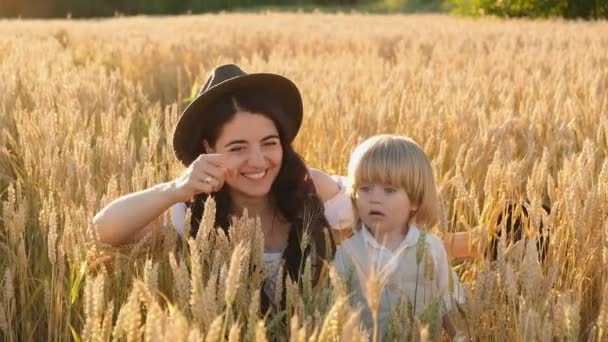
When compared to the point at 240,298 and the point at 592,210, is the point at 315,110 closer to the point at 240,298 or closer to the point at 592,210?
the point at 592,210

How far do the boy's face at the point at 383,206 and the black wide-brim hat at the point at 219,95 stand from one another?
30 centimetres

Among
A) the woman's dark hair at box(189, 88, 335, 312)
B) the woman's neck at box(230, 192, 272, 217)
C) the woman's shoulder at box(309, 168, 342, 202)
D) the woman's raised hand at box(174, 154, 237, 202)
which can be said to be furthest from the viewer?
the woman's shoulder at box(309, 168, 342, 202)

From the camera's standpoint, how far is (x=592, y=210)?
1.74 m

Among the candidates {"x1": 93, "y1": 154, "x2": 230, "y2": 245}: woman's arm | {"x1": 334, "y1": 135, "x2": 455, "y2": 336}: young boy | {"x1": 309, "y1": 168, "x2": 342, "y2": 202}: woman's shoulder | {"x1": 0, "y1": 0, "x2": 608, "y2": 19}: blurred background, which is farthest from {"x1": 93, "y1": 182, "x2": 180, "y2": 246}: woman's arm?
{"x1": 0, "y1": 0, "x2": 608, "y2": 19}: blurred background

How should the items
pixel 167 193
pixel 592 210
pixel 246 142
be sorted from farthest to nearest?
pixel 246 142
pixel 167 193
pixel 592 210

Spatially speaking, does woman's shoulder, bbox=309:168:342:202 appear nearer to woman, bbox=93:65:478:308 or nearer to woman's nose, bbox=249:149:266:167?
woman, bbox=93:65:478:308

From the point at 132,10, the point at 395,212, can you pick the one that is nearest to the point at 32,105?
the point at 395,212

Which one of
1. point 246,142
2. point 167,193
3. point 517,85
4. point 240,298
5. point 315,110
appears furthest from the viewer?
point 517,85

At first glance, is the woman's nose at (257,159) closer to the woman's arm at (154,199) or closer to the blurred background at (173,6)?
the woman's arm at (154,199)

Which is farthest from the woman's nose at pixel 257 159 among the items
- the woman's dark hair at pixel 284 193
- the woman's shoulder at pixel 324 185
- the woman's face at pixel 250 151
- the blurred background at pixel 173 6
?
the blurred background at pixel 173 6

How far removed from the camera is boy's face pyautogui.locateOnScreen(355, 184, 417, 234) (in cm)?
198

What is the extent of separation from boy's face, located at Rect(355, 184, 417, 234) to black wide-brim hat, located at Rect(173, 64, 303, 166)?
305 millimetres

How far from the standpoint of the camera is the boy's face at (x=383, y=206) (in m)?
1.98

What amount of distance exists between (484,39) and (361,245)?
25.4 feet
